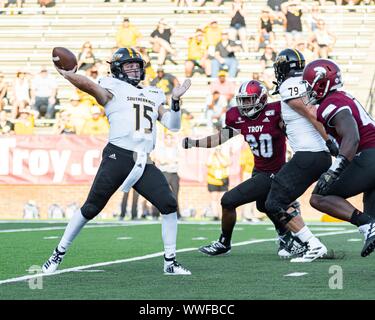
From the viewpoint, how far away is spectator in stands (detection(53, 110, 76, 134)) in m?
18.2

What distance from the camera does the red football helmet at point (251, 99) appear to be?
30.0 ft

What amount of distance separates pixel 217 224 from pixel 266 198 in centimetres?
594

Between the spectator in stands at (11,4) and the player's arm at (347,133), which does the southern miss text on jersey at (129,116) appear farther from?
the spectator in stands at (11,4)

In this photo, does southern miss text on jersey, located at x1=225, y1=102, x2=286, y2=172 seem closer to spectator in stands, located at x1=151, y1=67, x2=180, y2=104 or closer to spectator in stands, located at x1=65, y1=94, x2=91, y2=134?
spectator in stands, located at x1=151, y1=67, x2=180, y2=104

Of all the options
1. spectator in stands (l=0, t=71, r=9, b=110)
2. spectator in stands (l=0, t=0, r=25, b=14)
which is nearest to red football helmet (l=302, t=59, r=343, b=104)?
spectator in stands (l=0, t=71, r=9, b=110)

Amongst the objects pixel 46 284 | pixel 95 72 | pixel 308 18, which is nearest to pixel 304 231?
pixel 46 284

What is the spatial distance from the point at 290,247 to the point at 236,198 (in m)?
0.65

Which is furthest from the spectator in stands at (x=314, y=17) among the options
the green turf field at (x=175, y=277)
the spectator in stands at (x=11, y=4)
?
the green turf field at (x=175, y=277)

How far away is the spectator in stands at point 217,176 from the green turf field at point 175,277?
4144 millimetres

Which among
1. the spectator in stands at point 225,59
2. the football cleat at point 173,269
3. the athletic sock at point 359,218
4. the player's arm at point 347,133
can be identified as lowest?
the football cleat at point 173,269

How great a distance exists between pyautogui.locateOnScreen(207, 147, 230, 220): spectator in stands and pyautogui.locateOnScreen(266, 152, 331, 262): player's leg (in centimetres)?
808

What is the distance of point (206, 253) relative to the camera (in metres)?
9.47
